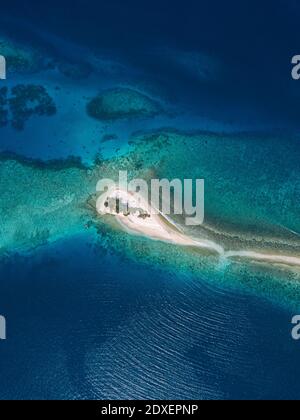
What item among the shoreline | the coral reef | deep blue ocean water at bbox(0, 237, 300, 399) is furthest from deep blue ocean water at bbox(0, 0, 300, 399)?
the shoreline

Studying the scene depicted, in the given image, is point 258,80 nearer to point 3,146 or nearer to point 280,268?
point 280,268

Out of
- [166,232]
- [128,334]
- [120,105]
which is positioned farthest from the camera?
[120,105]

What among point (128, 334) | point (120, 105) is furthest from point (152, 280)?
point (120, 105)

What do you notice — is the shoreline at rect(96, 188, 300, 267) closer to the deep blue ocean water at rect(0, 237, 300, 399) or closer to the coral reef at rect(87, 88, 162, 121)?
the deep blue ocean water at rect(0, 237, 300, 399)

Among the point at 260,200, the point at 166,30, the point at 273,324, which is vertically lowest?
the point at 273,324

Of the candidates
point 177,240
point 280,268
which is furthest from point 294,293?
point 177,240

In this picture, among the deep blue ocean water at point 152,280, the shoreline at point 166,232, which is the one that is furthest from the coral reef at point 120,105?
the shoreline at point 166,232

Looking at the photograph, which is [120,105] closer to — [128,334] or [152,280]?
[152,280]

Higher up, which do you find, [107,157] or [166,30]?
[166,30]
